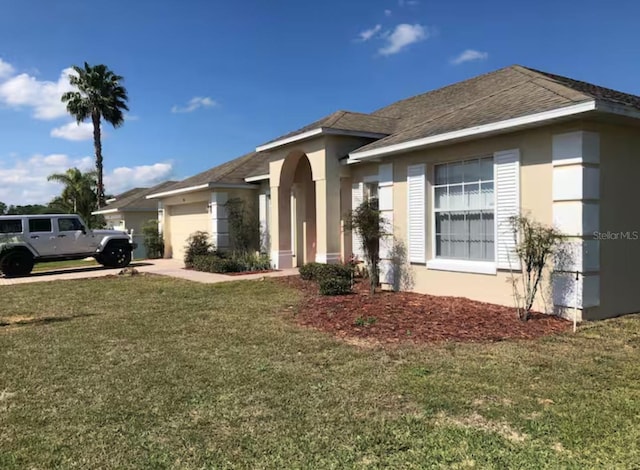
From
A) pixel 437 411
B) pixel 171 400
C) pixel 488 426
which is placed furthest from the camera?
pixel 171 400

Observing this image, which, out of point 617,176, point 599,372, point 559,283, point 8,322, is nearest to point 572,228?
point 559,283

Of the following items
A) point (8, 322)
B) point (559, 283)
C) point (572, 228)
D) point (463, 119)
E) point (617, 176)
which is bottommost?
point (8, 322)

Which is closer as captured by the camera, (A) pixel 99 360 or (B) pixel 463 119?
(A) pixel 99 360

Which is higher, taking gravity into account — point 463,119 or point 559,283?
point 463,119

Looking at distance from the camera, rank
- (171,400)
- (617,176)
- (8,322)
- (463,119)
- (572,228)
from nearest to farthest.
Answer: (171,400) < (572,228) < (617,176) < (8,322) < (463,119)

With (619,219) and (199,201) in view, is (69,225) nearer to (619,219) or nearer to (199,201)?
(199,201)

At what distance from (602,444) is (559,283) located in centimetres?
465

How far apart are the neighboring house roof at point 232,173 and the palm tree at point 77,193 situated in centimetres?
1776

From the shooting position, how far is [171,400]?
4.77 meters

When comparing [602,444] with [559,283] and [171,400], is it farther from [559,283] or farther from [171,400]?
[559,283]

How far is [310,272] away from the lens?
13.4m

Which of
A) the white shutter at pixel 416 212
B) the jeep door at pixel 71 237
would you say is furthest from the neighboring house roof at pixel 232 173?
the white shutter at pixel 416 212

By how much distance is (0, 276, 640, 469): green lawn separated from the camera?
3.64 meters

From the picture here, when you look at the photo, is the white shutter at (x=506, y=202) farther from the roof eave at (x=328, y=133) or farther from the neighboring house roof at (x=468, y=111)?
the roof eave at (x=328, y=133)
